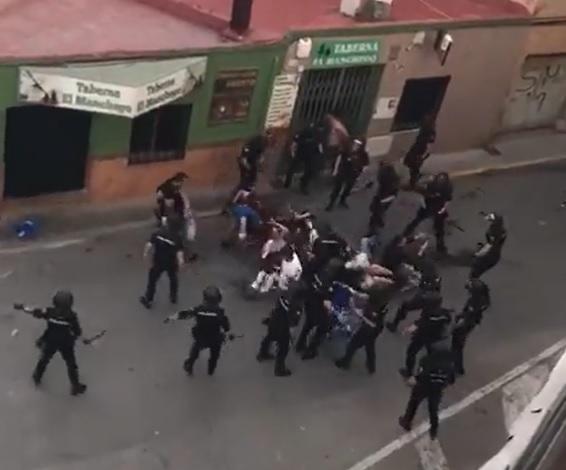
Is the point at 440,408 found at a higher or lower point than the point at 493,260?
lower

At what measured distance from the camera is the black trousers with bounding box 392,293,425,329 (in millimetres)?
12445

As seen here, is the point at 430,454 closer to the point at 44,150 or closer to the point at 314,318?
the point at 314,318

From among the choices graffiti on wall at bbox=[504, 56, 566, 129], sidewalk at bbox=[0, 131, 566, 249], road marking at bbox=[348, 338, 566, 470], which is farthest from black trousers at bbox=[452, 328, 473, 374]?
graffiti on wall at bbox=[504, 56, 566, 129]

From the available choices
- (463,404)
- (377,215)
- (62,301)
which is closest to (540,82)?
(377,215)

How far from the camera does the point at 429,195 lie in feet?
49.9

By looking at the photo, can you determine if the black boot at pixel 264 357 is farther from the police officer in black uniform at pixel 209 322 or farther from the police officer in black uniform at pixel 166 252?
the police officer in black uniform at pixel 166 252

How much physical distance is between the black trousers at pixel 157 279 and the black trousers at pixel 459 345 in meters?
3.65

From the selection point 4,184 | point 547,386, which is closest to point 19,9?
point 4,184

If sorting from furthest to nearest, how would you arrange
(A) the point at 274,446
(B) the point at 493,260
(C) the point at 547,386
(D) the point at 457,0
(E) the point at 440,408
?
(D) the point at 457,0 → (B) the point at 493,260 → (E) the point at 440,408 → (A) the point at 274,446 → (C) the point at 547,386

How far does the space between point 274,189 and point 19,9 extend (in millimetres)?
4884

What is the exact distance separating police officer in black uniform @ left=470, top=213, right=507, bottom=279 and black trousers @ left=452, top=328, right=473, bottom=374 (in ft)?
4.27

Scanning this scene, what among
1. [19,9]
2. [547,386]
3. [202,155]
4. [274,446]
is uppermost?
[547,386]

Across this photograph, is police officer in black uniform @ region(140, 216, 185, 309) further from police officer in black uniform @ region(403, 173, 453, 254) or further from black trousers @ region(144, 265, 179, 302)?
police officer in black uniform @ region(403, 173, 453, 254)

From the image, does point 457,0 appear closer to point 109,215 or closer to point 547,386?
point 109,215
